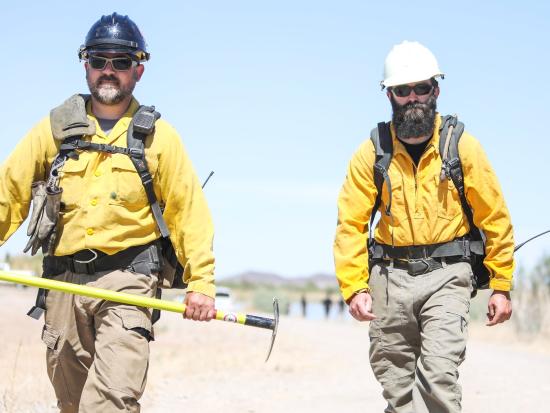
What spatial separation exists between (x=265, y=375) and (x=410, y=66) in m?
9.00

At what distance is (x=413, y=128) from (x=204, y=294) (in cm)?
179

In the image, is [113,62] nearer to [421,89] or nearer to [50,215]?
[50,215]

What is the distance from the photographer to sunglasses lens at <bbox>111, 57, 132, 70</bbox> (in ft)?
21.7

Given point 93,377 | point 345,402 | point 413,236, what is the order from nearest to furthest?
point 93,377 < point 413,236 < point 345,402

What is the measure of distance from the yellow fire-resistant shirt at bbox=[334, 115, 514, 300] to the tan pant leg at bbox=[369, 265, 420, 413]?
16cm

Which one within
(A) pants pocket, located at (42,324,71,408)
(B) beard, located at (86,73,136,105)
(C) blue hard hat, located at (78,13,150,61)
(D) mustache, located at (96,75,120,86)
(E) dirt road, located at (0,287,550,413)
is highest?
(C) blue hard hat, located at (78,13,150,61)

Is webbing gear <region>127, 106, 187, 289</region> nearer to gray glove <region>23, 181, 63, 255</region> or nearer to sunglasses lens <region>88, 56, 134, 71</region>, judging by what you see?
sunglasses lens <region>88, 56, 134, 71</region>

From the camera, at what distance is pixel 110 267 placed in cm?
640

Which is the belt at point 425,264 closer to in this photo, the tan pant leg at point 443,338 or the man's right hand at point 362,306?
the tan pant leg at point 443,338

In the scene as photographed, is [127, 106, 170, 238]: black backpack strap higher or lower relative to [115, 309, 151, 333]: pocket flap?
higher

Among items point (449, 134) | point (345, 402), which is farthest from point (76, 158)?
point (345, 402)

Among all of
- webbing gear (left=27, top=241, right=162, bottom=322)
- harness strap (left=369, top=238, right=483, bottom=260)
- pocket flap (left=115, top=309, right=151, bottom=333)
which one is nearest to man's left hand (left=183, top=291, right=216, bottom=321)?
pocket flap (left=115, top=309, right=151, bottom=333)

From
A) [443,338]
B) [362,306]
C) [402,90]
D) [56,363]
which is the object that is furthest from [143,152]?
[443,338]

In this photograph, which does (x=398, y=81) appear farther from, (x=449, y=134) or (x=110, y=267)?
(x=110, y=267)
